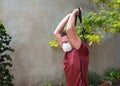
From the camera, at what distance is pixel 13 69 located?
21.7 ft

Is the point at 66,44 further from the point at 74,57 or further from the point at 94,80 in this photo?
the point at 94,80

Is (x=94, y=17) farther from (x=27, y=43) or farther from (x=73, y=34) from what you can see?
(x=73, y=34)

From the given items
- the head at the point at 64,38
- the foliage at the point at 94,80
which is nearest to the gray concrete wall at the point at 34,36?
the foliage at the point at 94,80

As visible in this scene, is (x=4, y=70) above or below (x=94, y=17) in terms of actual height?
below

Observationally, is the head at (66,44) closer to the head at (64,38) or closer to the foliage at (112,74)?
the head at (64,38)

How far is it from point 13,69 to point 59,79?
4.49ft

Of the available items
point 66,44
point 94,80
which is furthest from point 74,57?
point 94,80

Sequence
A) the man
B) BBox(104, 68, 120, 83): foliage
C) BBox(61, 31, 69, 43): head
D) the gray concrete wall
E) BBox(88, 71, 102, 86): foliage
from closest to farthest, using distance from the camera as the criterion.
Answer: the man
BBox(61, 31, 69, 43): head
the gray concrete wall
BBox(88, 71, 102, 86): foliage
BBox(104, 68, 120, 83): foliage

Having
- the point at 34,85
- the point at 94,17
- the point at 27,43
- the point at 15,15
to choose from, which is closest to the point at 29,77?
the point at 34,85

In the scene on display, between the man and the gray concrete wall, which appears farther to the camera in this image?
the gray concrete wall

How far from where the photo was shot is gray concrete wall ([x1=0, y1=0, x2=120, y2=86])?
6590 millimetres

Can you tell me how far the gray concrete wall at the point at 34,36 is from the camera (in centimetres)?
659

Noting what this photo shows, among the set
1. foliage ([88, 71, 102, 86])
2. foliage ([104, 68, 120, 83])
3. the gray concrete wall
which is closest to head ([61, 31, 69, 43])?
the gray concrete wall

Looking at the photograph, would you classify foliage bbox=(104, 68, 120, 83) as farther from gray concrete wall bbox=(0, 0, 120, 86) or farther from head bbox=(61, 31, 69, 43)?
head bbox=(61, 31, 69, 43)
